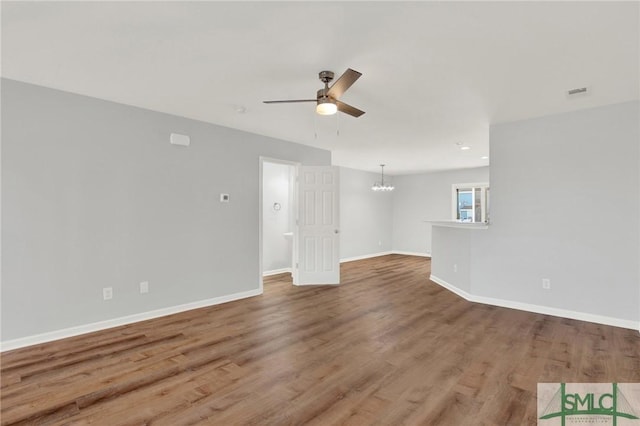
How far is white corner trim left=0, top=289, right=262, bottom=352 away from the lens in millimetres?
3021

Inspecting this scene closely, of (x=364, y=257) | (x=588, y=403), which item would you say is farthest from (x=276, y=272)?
(x=588, y=403)

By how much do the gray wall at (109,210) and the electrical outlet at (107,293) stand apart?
4 centimetres

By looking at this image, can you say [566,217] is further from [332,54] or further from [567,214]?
[332,54]

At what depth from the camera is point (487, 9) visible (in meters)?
1.97

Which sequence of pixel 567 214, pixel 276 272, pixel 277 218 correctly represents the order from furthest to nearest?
pixel 277 218 < pixel 276 272 < pixel 567 214

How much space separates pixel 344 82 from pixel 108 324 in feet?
11.6

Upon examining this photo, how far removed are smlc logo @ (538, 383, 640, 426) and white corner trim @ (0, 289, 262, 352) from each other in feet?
12.2

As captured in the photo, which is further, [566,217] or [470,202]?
[470,202]

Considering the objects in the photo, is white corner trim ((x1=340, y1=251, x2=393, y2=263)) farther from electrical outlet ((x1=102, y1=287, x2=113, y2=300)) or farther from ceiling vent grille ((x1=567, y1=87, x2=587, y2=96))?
ceiling vent grille ((x1=567, y1=87, x2=587, y2=96))

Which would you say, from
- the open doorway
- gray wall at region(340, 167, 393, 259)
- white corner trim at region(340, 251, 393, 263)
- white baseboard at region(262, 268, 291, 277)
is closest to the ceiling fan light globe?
the open doorway

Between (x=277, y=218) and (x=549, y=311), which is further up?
(x=277, y=218)

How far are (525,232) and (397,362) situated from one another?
9.04 feet

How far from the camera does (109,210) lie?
3566 mm

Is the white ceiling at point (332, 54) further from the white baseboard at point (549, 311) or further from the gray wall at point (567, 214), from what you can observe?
the white baseboard at point (549, 311)
